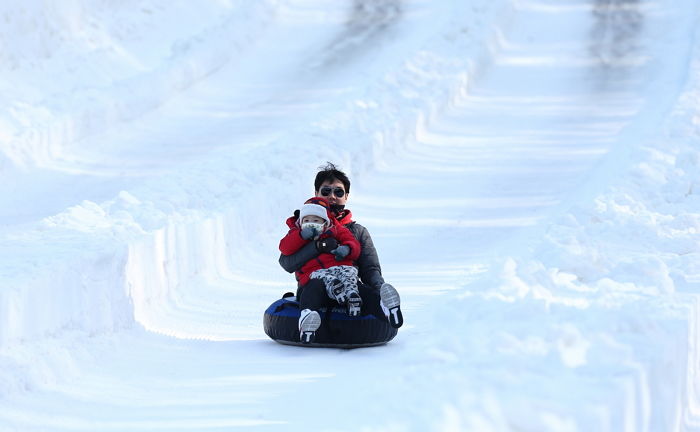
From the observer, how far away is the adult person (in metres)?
5.21

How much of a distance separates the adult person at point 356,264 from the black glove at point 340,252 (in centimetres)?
2

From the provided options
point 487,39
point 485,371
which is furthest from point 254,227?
point 487,39

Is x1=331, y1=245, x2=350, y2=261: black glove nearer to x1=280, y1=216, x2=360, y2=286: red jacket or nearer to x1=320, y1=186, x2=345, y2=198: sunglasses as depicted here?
x1=280, y1=216, x2=360, y2=286: red jacket

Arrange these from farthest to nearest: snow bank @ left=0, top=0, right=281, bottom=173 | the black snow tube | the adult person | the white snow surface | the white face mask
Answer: snow bank @ left=0, top=0, right=281, bottom=173
the white face mask
the black snow tube
the adult person
the white snow surface

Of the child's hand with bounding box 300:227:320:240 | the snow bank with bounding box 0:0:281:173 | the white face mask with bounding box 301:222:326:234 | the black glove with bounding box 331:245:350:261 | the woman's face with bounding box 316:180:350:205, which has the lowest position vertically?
the black glove with bounding box 331:245:350:261

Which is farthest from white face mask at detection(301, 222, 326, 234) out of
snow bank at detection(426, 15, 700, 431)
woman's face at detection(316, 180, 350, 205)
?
snow bank at detection(426, 15, 700, 431)

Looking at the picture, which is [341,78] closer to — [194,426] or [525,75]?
[525,75]

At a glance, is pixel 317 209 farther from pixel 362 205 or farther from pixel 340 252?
pixel 362 205

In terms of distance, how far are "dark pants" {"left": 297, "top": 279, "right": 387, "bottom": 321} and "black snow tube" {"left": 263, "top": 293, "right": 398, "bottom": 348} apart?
0.05 meters

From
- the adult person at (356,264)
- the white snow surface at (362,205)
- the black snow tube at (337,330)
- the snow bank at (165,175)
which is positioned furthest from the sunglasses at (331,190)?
the snow bank at (165,175)

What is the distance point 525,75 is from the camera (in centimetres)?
1627

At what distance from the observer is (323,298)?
5445 millimetres

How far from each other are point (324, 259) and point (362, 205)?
15.5 feet

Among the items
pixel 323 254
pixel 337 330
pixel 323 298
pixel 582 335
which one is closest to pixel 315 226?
Answer: pixel 323 254
